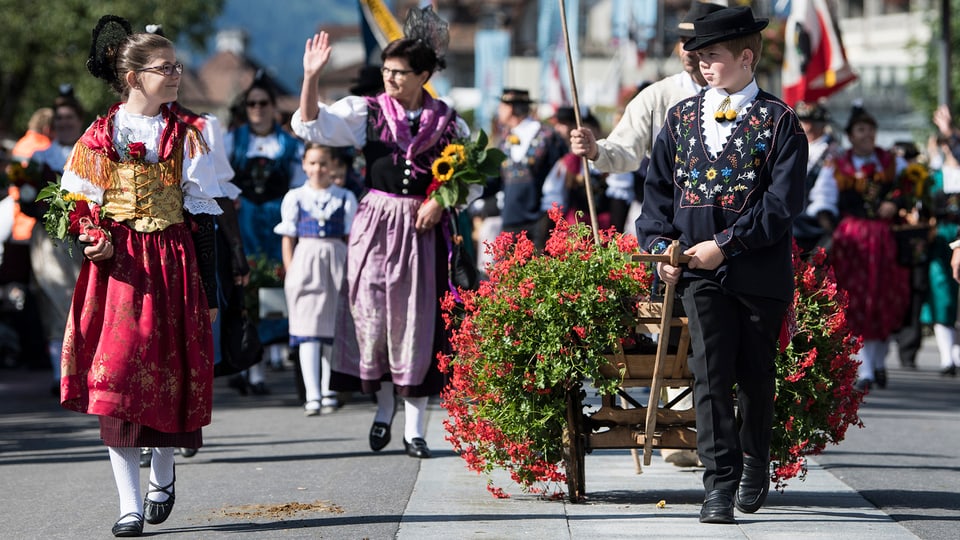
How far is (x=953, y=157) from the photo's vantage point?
1595 centimetres

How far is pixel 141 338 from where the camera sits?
678 cm

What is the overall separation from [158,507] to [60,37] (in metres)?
31.9

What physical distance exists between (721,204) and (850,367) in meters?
1.14

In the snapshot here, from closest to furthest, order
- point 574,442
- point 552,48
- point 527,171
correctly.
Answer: point 574,442
point 527,171
point 552,48

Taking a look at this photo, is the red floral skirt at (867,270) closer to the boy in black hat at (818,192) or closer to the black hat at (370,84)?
the boy in black hat at (818,192)

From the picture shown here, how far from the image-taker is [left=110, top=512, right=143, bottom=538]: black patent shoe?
6.62 m

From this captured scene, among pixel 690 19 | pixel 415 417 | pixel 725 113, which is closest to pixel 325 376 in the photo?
pixel 415 417

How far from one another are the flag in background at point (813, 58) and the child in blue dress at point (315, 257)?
7.80 metres

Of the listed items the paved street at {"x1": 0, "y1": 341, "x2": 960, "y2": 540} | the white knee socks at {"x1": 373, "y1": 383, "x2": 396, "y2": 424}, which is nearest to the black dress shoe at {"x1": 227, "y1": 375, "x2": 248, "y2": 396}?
the paved street at {"x1": 0, "y1": 341, "x2": 960, "y2": 540}

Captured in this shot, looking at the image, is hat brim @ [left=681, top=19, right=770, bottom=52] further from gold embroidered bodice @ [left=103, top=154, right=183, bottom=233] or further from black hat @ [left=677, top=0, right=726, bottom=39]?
gold embroidered bodice @ [left=103, top=154, right=183, bottom=233]

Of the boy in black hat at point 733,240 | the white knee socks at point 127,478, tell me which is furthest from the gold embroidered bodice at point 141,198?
the boy in black hat at point 733,240

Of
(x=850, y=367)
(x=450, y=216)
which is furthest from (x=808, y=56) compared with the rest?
(x=850, y=367)

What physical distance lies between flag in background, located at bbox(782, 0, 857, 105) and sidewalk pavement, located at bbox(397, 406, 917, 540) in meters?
10.3

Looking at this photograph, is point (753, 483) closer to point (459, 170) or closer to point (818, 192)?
point (459, 170)
